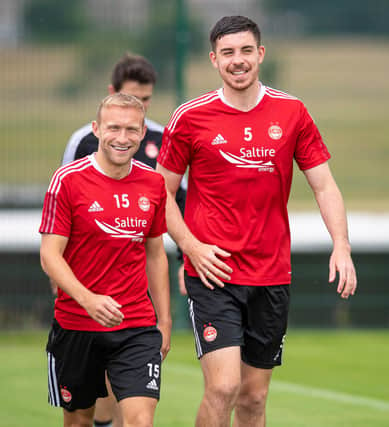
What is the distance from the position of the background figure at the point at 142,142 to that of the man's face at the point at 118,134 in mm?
1281

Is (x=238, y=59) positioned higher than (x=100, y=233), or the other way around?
(x=238, y=59)

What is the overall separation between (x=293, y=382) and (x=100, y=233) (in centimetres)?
447

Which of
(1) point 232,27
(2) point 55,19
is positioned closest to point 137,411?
(1) point 232,27

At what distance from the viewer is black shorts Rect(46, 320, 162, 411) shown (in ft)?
15.7

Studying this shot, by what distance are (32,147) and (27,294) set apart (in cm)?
163

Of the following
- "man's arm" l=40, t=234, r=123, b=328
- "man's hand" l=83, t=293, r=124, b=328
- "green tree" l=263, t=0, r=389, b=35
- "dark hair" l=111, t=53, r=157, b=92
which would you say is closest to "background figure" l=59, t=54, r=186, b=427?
"dark hair" l=111, t=53, r=157, b=92

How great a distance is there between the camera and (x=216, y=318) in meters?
5.24

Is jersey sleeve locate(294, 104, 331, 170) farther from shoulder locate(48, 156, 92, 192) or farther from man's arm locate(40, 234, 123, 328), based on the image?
man's arm locate(40, 234, 123, 328)

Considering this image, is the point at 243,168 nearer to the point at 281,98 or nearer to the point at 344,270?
the point at 281,98

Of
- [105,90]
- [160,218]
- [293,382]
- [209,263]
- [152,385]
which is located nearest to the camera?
[152,385]

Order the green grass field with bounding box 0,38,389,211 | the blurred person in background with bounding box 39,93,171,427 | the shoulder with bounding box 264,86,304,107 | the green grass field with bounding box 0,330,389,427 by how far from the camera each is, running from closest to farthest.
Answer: the blurred person in background with bounding box 39,93,171,427 → the shoulder with bounding box 264,86,304,107 → the green grass field with bounding box 0,330,389,427 → the green grass field with bounding box 0,38,389,211

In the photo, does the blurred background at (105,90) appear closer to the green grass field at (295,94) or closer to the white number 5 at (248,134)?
the green grass field at (295,94)

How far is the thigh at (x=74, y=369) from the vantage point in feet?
16.1

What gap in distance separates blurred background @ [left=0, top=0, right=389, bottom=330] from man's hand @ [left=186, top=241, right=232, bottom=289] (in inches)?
245
